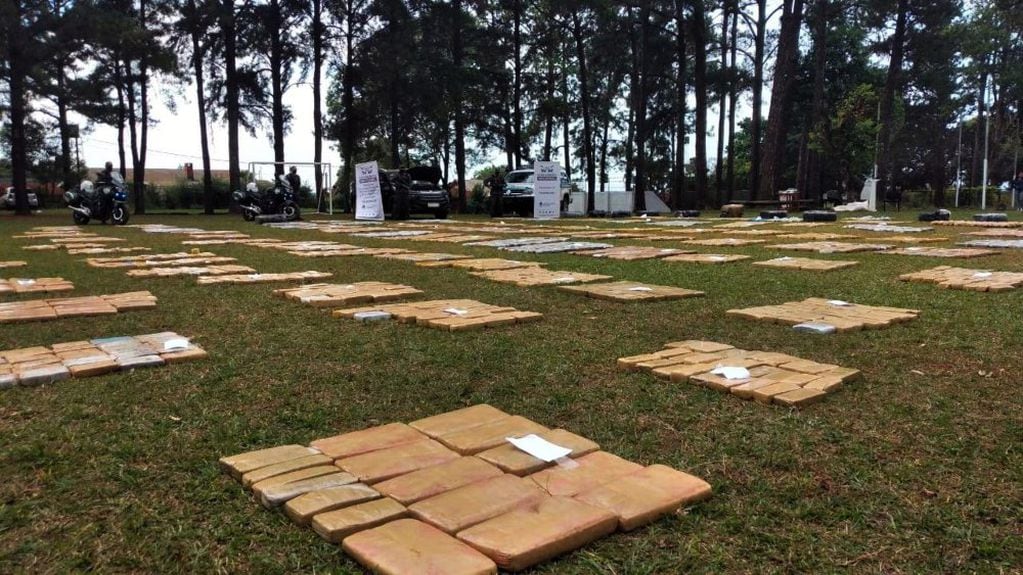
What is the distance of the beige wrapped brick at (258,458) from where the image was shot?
6.93 ft

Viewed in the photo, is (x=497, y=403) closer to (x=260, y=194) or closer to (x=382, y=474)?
(x=382, y=474)

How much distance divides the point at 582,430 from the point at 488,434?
14.1 inches

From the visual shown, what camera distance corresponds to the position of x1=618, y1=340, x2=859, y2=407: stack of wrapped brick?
2799mm

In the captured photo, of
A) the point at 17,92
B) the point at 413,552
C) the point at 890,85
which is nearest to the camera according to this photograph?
the point at 413,552

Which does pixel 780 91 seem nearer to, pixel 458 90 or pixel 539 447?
pixel 458 90

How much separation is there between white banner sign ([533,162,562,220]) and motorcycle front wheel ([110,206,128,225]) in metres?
11.1

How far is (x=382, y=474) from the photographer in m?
2.04

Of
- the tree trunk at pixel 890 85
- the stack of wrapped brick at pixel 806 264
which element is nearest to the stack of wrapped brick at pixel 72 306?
the stack of wrapped brick at pixel 806 264

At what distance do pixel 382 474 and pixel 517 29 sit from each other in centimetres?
2769

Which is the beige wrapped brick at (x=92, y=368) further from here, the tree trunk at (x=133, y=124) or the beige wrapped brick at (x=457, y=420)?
the tree trunk at (x=133, y=124)

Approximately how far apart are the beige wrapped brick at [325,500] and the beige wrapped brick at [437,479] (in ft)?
0.16

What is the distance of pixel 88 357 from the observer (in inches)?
135

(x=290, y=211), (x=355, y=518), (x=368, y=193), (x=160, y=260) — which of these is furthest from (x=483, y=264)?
(x=290, y=211)

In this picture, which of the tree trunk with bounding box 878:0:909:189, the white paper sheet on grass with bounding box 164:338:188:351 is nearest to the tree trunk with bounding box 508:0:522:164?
the tree trunk with bounding box 878:0:909:189
